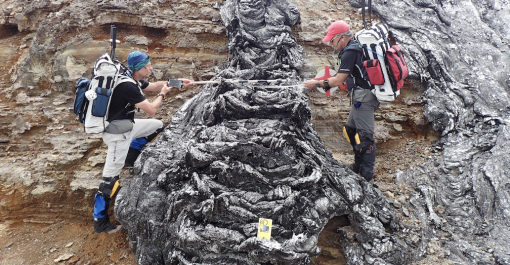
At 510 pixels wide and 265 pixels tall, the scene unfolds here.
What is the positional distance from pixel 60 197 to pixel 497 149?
6.48 meters

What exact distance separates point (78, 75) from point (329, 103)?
4.65 m

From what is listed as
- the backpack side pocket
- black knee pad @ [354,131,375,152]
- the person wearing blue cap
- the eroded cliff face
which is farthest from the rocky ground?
the backpack side pocket

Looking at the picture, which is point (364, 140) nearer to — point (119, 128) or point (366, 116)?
point (366, 116)

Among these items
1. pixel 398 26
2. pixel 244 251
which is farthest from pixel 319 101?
pixel 244 251

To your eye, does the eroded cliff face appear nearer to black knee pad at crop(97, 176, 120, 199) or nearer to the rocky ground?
the rocky ground

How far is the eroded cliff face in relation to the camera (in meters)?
4.21

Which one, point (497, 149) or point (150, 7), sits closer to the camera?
point (497, 149)

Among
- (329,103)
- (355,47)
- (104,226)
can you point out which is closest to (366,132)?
(355,47)

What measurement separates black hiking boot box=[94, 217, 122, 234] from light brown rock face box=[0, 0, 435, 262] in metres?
0.66

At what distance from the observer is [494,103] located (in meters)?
5.34

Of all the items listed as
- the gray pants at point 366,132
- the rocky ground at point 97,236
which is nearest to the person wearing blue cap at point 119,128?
the rocky ground at point 97,236

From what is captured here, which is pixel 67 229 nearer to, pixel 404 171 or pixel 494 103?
pixel 404 171

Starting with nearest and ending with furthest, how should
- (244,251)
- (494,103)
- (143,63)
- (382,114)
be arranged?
(244,251)
(143,63)
(494,103)
(382,114)

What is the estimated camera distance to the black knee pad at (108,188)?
4031mm
